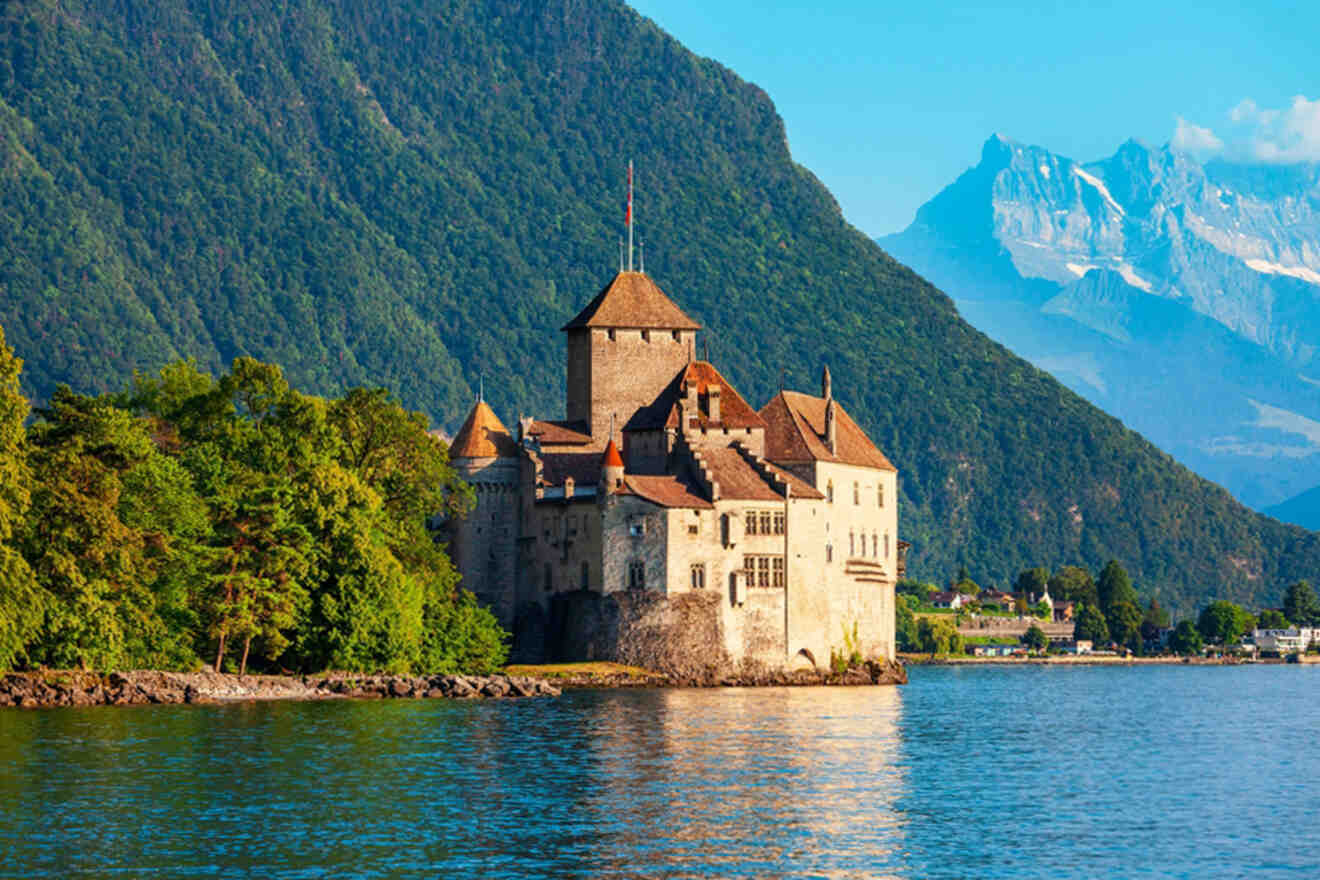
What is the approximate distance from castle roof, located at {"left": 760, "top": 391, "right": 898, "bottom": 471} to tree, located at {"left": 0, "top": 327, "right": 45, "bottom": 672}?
2120 inches

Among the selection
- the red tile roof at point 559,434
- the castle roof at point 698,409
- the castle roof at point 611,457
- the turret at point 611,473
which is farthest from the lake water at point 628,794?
the red tile roof at point 559,434

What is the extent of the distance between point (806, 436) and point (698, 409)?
702 centimetres

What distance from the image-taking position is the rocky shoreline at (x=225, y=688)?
304 ft

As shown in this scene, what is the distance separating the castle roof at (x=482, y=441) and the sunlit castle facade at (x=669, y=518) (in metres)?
0.13

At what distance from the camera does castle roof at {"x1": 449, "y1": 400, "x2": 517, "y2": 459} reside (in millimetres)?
135000

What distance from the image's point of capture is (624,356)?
5541 inches

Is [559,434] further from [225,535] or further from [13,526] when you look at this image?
[13,526]

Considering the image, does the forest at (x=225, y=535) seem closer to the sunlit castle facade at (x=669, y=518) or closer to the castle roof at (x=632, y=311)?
the sunlit castle facade at (x=669, y=518)

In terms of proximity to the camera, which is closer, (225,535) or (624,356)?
(225,535)

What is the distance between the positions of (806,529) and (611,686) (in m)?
16.1

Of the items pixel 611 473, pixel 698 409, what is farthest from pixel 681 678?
pixel 698 409

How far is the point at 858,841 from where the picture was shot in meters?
60.9

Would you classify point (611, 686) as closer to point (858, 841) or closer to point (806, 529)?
point (806, 529)

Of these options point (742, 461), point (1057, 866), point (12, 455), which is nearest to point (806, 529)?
point (742, 461)
